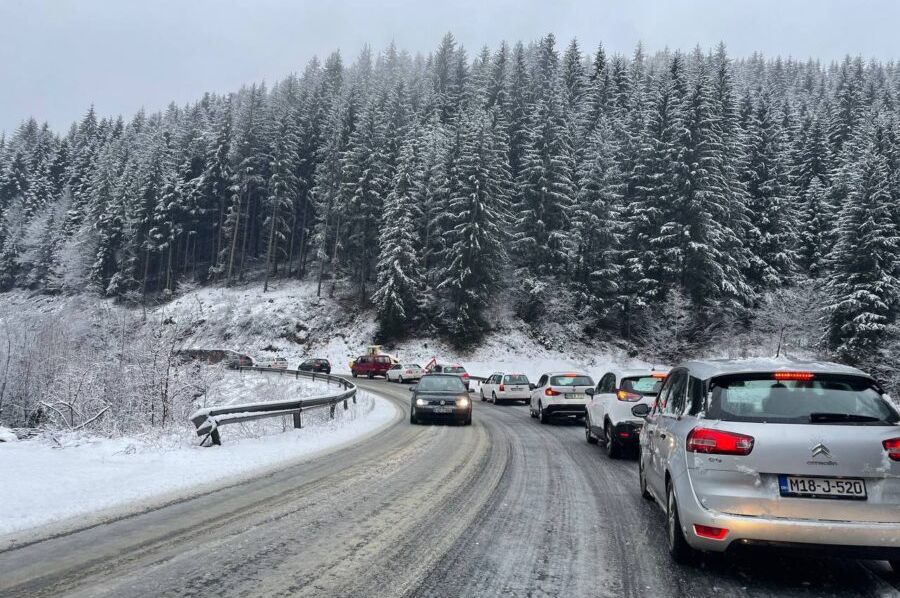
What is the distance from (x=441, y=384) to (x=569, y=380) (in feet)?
13.7

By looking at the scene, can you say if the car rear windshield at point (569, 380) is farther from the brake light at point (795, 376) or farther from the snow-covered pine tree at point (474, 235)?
the snow-covered pine tree at point (474, 235)

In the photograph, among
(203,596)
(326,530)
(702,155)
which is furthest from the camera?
(702,155)

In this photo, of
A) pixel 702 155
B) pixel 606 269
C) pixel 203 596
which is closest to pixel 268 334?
pixel 606 269

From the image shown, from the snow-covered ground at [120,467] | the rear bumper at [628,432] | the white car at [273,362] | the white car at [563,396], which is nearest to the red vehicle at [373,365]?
the white car at [273,362]

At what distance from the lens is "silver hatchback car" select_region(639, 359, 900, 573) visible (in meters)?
4.16

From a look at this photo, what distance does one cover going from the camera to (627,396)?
11.1 m

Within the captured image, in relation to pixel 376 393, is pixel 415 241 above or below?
above

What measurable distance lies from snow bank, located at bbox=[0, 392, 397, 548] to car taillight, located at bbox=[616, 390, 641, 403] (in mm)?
6052

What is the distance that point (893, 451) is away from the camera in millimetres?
4246

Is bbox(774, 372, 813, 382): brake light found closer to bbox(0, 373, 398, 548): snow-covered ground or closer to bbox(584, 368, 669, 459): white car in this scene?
bbox(584, 368, 669, 459): white car

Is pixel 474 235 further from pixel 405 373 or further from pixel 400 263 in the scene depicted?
pixel 405 373

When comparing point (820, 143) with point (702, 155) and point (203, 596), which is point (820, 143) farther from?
point (203, 596)

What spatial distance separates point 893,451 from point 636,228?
42.9 m

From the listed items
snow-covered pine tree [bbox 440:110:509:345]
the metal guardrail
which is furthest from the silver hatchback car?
snow-covered pine tree [bbox 440:110:509:345]
